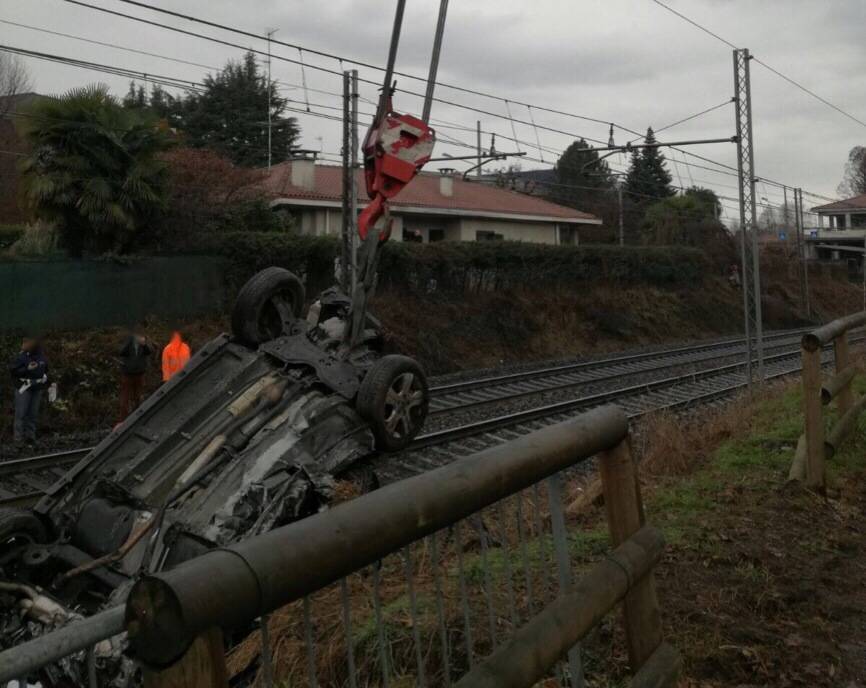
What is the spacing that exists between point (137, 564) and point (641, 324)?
26.7m

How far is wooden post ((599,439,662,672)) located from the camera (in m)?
2.47

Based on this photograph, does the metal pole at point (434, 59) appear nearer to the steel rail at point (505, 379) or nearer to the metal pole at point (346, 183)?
the steel rail at point (505, 379)

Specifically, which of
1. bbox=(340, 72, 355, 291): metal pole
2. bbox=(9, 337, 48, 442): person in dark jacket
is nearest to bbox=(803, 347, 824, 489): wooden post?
bbox=(9, 337, 48, 442): person in dark jacket

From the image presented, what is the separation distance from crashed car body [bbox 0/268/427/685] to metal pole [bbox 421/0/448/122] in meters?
1.89

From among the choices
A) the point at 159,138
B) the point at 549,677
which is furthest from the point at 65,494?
the point at 159,138

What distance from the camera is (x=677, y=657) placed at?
255 cm

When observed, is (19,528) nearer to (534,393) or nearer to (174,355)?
(174,355)

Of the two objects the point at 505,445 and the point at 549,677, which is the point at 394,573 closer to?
the point at 549,677

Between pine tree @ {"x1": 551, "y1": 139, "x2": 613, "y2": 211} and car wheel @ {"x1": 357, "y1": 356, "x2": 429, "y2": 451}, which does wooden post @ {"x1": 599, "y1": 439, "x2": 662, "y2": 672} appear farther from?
pine tree @ {"x1": 551, "y1": 139, "x2": 613, "y2": 211}

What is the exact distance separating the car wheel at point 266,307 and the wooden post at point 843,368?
4415mm

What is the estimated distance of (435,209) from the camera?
3156 centimetres

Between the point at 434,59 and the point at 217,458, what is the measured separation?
437 centimetres

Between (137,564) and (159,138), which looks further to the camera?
(159,138)

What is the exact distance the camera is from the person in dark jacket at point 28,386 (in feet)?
38.0
